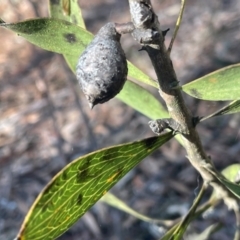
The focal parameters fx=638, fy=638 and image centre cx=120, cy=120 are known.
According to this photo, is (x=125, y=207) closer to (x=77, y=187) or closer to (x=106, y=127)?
(x=77, y=187)

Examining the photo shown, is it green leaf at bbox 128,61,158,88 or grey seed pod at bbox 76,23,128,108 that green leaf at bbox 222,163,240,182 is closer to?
green leaf at bbox 128,61,158,88

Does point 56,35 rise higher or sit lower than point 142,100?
higher

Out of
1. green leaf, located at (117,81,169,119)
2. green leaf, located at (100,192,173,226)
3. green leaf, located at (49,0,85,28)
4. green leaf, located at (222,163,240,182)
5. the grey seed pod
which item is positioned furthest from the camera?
green leaf, located at (100,192,173,226)

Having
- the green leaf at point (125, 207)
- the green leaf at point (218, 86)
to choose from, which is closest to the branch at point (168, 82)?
the green leaf at point (218, 86)

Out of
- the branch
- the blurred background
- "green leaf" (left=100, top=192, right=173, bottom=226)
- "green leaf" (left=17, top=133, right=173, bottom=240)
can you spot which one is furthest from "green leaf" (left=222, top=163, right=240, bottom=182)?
the blurred background

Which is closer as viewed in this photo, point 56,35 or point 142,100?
point 56,35

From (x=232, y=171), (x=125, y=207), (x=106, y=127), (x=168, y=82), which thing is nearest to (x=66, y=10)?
(x=168, y=82)

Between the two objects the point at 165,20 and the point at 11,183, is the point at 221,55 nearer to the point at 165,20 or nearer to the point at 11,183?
the point at 165,20
